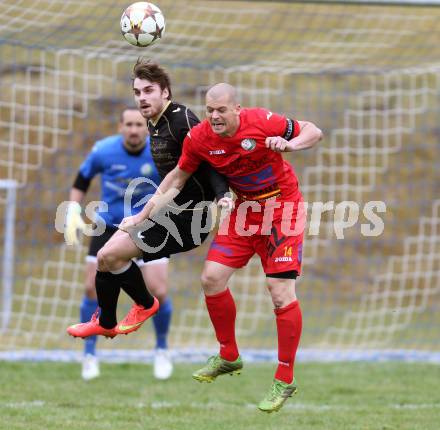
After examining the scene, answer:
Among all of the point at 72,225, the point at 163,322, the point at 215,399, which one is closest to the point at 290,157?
the point at 163,322

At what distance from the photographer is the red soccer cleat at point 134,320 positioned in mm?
6574

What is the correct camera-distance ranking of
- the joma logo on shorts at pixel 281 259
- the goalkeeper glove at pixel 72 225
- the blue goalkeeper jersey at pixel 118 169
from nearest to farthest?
the joma logo on shorts at pixel 281 259 < the goalkeeper glove at pixel 72 225 < the blue goalkeeper jersey at pixel 118 169

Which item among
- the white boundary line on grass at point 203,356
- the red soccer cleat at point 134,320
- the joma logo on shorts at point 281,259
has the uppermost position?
the joma logo on shorts at point 281,259

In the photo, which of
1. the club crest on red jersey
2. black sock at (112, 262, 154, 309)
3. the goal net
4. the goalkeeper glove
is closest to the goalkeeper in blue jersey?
the goalkeeper glove

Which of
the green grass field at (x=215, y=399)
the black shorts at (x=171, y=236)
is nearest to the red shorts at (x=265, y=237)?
the black shorts at (x=171, y=236)

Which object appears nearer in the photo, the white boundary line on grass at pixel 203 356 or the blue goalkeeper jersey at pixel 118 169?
the blue goalkeeper jersey at pixel 118 169

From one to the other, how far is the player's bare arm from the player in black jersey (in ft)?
2.06

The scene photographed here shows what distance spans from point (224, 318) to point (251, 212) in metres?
0.76

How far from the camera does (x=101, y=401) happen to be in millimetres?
8023

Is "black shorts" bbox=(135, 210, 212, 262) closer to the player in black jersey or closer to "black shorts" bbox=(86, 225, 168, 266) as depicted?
the player in black jersey

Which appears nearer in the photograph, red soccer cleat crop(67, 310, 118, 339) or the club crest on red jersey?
the club crest on red jersey

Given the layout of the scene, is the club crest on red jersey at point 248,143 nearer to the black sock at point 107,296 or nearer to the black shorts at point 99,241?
the black sock at point 107,296

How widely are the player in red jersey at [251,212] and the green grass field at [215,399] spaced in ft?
3.21

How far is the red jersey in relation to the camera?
6.20 meters
